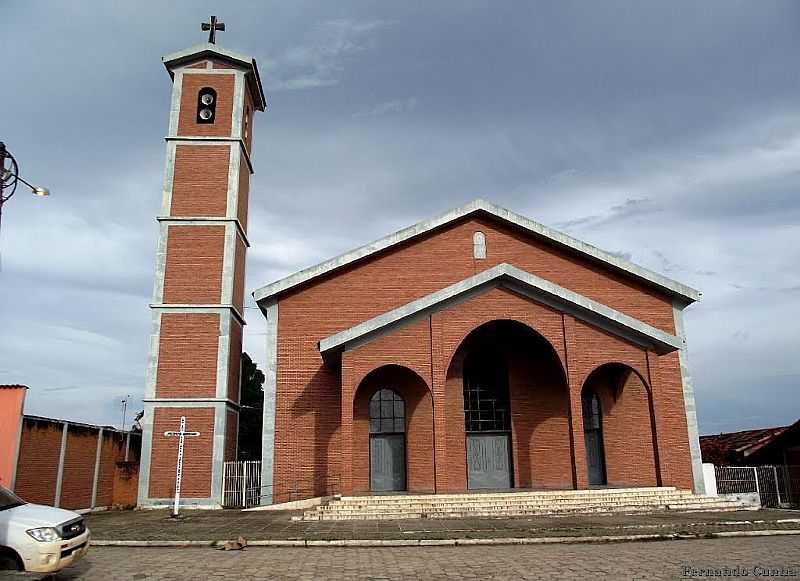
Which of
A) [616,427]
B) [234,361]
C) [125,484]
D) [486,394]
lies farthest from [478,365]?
[125,484]

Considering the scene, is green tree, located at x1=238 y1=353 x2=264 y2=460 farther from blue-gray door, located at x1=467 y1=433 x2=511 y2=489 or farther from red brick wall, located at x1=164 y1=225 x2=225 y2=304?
blue-gray door, located at x1=467 y1=433 x2=511 y2=489

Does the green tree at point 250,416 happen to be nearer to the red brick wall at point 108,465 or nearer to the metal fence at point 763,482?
the red brick wall at point 108,465

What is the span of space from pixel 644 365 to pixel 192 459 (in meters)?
13.6

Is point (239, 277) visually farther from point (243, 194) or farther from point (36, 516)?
point (36, 516)

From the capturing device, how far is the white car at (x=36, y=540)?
809 cm

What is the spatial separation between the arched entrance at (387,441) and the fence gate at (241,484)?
3.51 metres

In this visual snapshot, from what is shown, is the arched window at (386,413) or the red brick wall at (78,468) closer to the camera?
the red brick wall at (78,468)

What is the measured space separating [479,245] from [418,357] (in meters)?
5.73

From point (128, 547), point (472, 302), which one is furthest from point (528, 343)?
point (128, 547)

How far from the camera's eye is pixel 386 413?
66.1ft

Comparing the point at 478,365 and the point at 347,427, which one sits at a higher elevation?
the point at 478,365

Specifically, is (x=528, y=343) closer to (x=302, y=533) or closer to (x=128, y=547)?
(x=302, y=533)

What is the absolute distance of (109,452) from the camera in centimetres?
2117

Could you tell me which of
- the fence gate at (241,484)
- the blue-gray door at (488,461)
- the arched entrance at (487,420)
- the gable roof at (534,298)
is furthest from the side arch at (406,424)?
the fence gate at (241,484)
